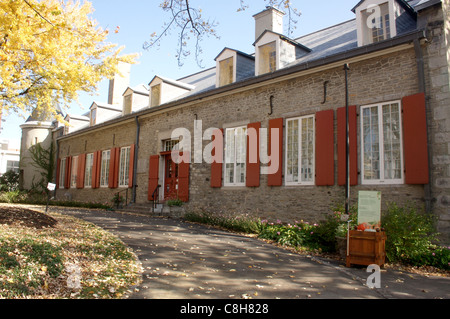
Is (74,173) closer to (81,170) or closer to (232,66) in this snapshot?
(81,170)

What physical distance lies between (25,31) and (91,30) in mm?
2029

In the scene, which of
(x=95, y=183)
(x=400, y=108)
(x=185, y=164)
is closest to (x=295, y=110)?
(x=400, y=108)

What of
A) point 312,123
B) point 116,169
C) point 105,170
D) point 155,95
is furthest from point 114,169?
point 312,123

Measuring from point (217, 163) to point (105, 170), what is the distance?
808 cm

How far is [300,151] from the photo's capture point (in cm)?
1016

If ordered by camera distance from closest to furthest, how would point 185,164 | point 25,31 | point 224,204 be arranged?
point 25,31
point 224,204
point 185,164

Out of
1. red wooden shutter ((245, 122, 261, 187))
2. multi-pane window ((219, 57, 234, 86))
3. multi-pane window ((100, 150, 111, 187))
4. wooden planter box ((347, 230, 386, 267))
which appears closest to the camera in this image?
wooden planter box ((347, 230, 386, 267))

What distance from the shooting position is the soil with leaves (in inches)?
Result: 157

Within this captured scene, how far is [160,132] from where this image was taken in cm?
1495

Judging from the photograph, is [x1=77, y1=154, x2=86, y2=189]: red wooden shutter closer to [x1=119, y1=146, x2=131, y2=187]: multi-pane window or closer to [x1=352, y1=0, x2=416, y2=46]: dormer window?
[x1=119, y1=146, x2=131, y2=187]: multi-pane window

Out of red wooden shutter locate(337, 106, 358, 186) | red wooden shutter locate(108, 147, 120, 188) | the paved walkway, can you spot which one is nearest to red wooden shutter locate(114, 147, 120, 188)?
red wooden shutter locate(108, 147, 120, 188)

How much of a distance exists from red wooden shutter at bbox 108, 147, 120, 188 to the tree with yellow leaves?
6.10 metres

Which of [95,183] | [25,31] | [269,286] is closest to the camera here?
[269,286]
